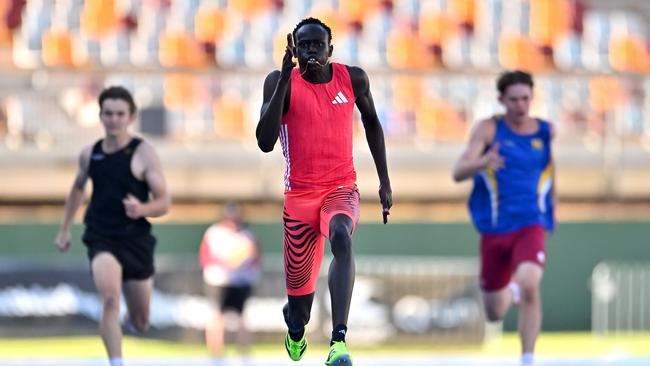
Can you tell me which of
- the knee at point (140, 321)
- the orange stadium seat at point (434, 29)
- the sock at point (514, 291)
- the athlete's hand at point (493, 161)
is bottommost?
the knee at point (140, 321)

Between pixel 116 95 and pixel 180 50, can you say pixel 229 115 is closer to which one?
pixel 180 50

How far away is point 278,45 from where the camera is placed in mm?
25594

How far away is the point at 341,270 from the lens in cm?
734

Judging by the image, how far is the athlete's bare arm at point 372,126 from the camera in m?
7.64

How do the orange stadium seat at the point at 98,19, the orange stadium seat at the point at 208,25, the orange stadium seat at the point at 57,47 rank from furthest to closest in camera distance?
1. the orange stadium seat at the point at 208,25
2. the orange stadium seat at the point at 98,19
3. the orange stadium seat at the point at 57,47

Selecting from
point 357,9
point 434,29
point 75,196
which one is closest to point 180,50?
point 357,9

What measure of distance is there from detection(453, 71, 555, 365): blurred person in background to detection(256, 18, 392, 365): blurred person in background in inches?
94.9

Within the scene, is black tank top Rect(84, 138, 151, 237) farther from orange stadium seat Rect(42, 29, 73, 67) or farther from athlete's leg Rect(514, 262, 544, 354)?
orange stadium seat Rect(42, 29, 73, 67)

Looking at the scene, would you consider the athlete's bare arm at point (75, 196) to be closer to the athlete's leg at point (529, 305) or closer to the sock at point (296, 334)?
the sock at point (296, 334)

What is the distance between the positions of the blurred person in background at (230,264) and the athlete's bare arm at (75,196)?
6737mm

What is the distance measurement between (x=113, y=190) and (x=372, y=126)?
8.48 feet

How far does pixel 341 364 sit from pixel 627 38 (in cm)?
2123

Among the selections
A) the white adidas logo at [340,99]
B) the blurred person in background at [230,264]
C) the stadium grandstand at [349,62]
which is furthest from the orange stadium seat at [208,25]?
A: the white adidas logo at [340,99]

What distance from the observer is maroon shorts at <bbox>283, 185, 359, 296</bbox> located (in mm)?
7598
